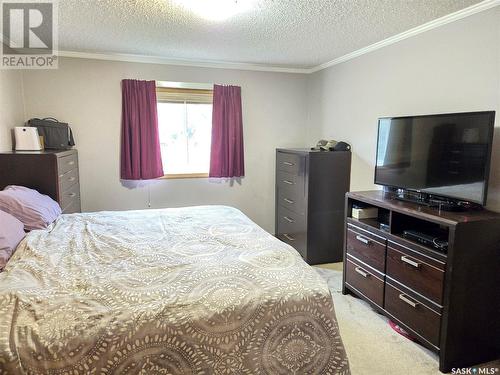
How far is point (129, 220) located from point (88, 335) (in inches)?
59.9

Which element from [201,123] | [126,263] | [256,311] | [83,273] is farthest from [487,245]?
[201,123]

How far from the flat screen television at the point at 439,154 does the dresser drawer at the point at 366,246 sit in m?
0.48

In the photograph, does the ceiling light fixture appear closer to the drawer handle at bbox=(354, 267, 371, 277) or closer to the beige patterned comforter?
the beige patterned comforter

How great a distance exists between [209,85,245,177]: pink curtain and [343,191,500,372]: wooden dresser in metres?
2.25

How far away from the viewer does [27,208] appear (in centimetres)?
237

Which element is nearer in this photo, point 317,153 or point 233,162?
point 317,153

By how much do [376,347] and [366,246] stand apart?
2.47 ft

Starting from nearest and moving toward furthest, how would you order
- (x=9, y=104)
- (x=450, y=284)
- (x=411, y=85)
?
(x=450, y=284), (x=411, y=85), (x=9, y=104)

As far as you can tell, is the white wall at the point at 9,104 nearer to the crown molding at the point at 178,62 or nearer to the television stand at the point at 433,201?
the crown molding at the point at 178,62

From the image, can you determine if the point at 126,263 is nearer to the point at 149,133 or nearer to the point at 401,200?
the point at 401,200

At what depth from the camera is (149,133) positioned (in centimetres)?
391

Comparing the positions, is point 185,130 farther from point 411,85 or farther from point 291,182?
point 411,85
